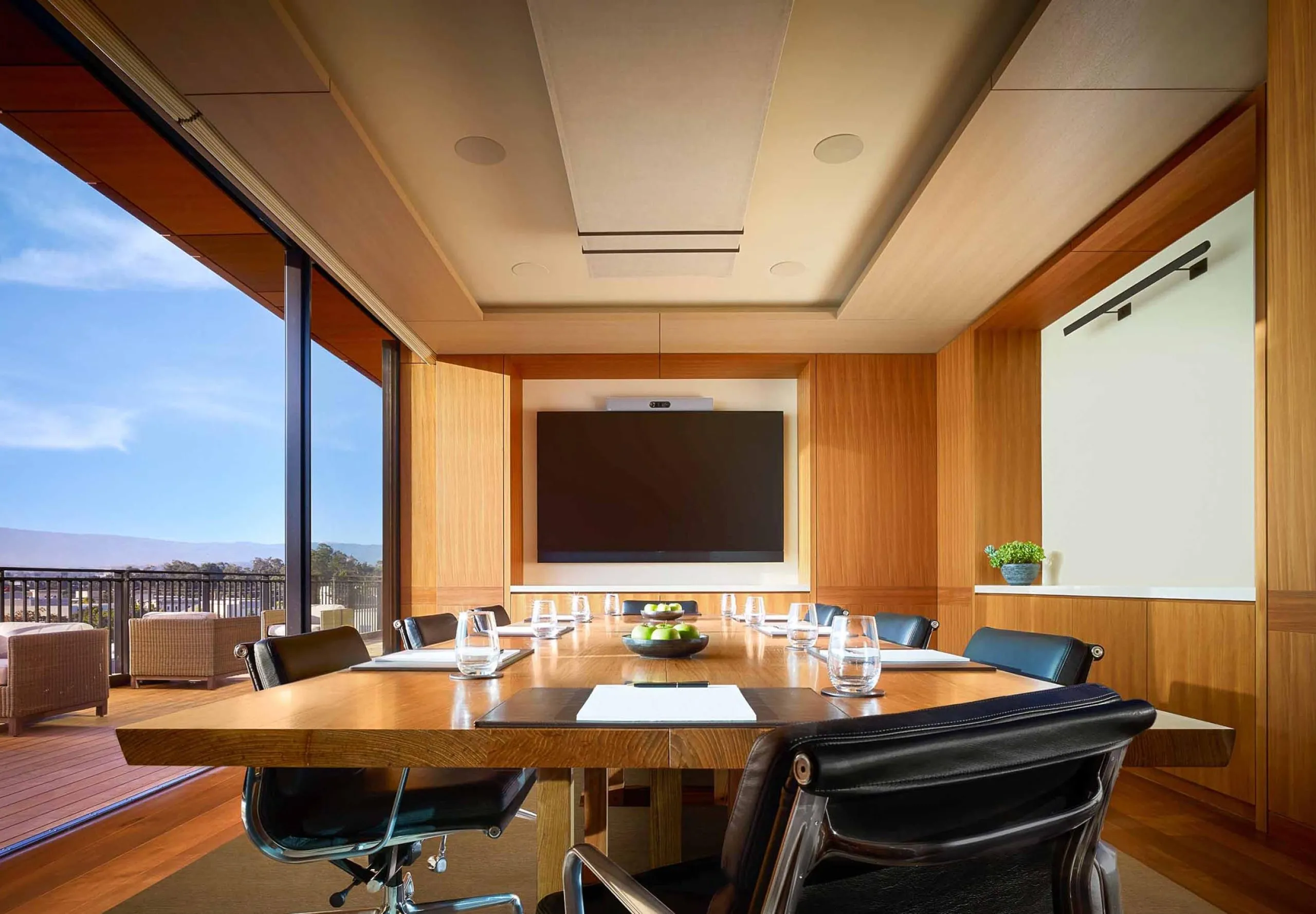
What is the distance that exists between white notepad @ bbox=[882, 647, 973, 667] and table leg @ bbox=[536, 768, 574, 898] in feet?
3.00

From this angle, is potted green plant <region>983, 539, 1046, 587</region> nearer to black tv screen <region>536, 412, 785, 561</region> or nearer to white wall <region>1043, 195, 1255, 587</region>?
white wall <region>1043, 195, 1255, 587</region>

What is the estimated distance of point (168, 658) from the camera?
4828 millimetres

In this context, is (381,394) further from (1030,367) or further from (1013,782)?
(1013,782)

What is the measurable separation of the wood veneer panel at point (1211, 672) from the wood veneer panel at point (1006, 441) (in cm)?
169

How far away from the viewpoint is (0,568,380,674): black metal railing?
164 inches

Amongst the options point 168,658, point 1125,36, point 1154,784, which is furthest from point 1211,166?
point 168,658

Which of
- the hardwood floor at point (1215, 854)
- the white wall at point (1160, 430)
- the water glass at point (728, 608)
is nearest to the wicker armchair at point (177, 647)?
the water glass at point (728, 608)

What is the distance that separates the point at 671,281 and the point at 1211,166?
267cm

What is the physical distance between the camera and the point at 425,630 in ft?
9.00

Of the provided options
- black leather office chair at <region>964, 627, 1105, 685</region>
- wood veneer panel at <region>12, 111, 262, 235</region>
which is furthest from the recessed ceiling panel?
black leather office chair at <region>964, 627, 1105, 685</region>

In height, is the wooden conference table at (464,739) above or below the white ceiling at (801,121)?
below

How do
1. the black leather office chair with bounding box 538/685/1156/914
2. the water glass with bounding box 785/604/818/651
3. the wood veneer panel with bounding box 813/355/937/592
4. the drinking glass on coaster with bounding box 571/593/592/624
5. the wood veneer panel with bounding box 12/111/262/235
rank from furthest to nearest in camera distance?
the wood veneer panel with bounding box 813/355/937/592 < the drinking glass on coaster with bounding box 571/593/592/624 < the wood veneer panel with bounding box 12/111/262/235 < the water glass with bounding box 785/604/818/651 < the black leather office chair with bounding box 538/685/1156/914

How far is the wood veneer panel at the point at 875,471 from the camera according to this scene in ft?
18.9

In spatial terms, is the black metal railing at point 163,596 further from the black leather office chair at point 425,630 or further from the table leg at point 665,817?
the table leg at point 665,817
